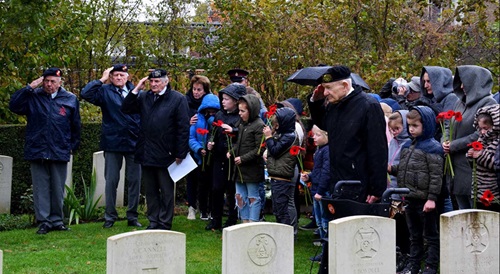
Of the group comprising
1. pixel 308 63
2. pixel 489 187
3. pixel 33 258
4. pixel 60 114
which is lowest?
pixel 33 258

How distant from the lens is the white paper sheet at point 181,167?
1175 centimetres

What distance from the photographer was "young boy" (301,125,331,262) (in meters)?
10.5

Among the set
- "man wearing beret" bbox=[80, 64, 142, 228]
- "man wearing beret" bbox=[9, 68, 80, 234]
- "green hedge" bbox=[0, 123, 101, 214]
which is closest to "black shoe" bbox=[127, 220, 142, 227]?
"man wearing beret" bbox=[80, 64, 142, 228]

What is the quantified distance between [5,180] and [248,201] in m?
4.42

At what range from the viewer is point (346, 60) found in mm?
16609

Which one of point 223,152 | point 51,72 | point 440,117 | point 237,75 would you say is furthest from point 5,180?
point 440,117

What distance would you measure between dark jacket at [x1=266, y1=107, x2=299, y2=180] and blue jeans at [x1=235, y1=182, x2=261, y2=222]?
0.51m

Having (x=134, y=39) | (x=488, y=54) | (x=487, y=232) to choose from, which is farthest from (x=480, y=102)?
(x=488, y=54)

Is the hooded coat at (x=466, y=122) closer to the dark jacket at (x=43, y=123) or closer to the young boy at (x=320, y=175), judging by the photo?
the young boy at (x=320, y=175)

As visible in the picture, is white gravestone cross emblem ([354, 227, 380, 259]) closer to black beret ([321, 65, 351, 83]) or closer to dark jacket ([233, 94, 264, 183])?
black beret ([321, 65, 351, 83])

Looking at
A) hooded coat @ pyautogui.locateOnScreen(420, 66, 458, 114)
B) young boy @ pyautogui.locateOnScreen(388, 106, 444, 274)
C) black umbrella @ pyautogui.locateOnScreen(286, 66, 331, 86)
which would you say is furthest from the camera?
hooded coat @ pyautogui.locateOnScreen(420, 66, 458, 114)

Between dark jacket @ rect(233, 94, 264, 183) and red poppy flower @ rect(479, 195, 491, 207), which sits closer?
red poppy flower @ rect(479, 195, 491, 207)

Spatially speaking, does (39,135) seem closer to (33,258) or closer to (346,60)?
(33,258)

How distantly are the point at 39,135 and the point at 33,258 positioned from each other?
221cm
